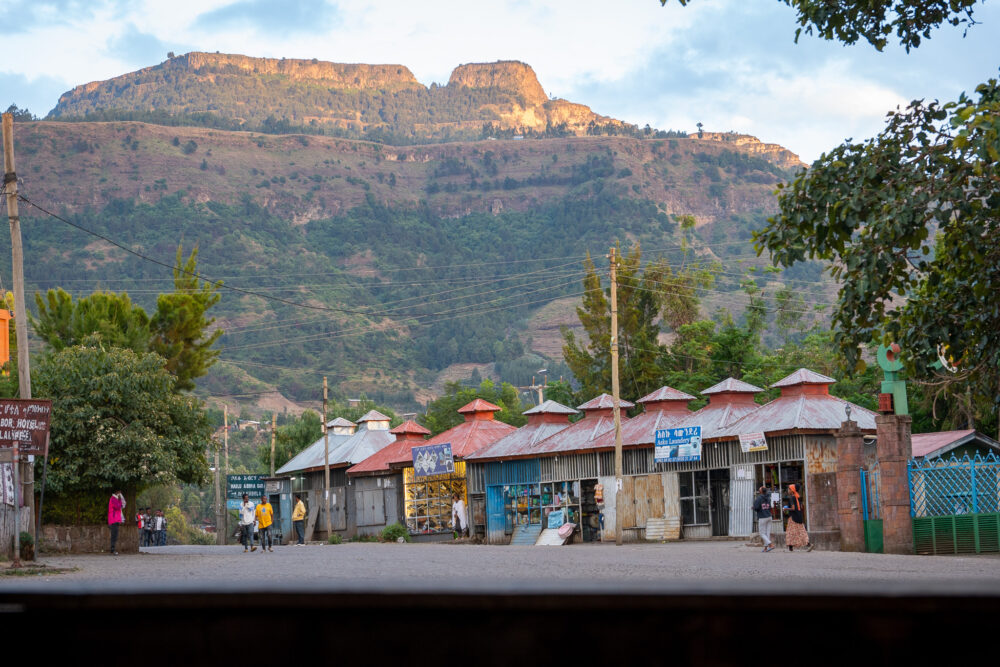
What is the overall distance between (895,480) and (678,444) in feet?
48.0

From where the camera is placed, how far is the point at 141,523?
45.4 m

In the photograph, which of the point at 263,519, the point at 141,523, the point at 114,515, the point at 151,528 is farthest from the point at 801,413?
the point at 151,528

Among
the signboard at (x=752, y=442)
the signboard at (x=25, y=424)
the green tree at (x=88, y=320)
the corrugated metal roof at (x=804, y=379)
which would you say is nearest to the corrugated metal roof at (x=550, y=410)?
the corrugated metal roof at (x=804, y=379)

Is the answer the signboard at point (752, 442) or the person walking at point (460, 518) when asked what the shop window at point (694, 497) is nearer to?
the signboard at point (752, 442)

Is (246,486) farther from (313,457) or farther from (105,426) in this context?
(105,426)

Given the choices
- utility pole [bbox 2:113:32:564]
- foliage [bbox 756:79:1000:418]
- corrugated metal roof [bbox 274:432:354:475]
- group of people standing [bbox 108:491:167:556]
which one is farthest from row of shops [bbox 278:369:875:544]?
utility pole [bbox 2:113:32:564]

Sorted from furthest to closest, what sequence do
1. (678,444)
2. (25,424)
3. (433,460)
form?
(433,460)
(678,444)
(25,424)

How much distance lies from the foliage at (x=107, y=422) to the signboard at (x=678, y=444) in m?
16.7

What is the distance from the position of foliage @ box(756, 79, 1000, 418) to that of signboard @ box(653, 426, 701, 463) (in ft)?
78.6

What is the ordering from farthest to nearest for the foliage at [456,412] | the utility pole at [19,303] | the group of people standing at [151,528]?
the foliage at [456,412]
the group of people standing at [151,528]
the utility pole at [19,303]

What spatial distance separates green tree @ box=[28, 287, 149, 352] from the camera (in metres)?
35.0

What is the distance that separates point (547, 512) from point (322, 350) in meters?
123

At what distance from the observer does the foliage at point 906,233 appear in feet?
37.7

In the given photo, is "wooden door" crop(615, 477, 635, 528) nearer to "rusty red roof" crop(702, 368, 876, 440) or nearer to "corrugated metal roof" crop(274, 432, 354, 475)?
"rusty red roof" crop(702, 368, 876, 440)
